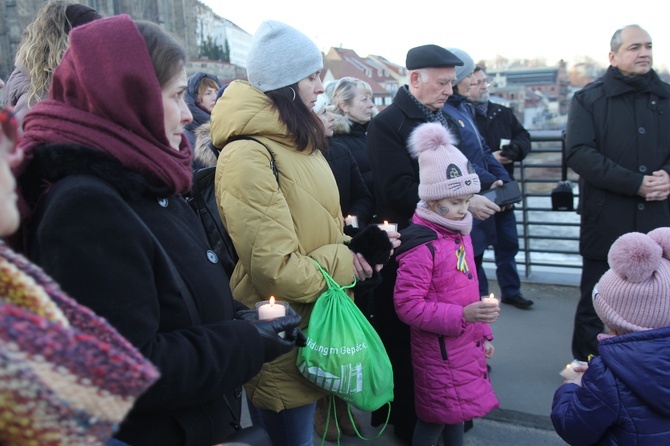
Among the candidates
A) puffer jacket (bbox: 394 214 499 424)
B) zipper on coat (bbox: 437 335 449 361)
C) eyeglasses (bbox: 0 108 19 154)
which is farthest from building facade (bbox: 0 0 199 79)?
eyeglasses (bbox: 0 108 19 154)

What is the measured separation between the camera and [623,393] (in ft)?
6.59

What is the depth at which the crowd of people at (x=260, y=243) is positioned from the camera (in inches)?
37.8

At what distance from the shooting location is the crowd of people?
0.96 metres

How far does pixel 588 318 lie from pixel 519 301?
4.70 feet

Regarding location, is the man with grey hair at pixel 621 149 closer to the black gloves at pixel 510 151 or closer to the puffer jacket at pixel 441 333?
the black gloves at pixel 510 151

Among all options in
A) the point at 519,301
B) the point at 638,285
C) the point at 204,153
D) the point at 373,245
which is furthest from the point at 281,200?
the point at 519,301

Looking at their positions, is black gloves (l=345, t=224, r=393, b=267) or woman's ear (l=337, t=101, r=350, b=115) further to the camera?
woman's ear (l=337, t=101, r=350, b=115)

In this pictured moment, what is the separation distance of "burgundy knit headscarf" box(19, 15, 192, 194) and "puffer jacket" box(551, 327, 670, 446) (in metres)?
1.62

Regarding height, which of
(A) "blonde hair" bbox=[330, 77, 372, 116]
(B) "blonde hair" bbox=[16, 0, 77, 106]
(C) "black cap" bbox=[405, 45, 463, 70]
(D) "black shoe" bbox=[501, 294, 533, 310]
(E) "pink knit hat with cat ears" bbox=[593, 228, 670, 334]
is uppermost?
(B) "blonde hair" bbox=[16, 0, 77, 106]

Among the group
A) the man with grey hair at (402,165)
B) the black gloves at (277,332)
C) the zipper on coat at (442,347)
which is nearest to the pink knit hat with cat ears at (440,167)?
the man with grey hair at (402,165)

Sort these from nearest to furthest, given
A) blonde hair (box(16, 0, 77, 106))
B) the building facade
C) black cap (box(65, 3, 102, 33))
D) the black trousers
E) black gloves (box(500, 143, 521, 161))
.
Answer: blonde hair (box(16, 0, 77, 106)) < black cap (box(65, 3, 102, 33)) < the black trousers < black gloves (box(500, 143, 521, 161)) < the building facade

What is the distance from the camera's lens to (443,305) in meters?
2.81

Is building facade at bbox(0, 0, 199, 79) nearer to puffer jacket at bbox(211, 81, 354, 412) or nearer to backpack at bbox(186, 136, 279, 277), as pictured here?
backpack at bbox(186, 136, 279, 277)

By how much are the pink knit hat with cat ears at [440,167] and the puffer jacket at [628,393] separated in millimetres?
1078
